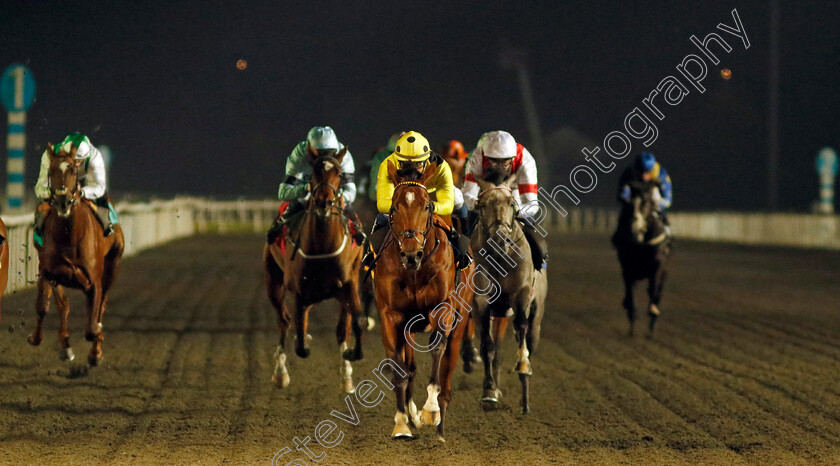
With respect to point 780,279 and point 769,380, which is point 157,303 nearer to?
point 769,380

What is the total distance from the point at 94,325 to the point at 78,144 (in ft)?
5.18

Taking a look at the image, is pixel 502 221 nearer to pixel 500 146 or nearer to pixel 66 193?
pixel 500 146

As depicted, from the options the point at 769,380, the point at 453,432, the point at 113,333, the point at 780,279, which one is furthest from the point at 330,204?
the point at 780,279

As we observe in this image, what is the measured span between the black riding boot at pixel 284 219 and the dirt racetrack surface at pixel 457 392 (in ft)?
4.03

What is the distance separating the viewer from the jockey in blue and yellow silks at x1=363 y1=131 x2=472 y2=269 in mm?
6719

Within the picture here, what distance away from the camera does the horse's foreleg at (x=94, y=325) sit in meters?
9.55

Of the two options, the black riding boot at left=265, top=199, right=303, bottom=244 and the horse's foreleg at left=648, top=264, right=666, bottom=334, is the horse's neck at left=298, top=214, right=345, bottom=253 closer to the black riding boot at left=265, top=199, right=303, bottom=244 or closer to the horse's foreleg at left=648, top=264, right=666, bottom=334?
the black riding boot at left=265, top=199, right=303, bottom=244

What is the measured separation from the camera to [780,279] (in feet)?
67.2

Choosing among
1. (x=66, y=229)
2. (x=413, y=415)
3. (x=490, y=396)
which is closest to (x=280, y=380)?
(x=490, y=396)

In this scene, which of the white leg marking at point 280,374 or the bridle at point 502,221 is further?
the white leg marking at point 280,374

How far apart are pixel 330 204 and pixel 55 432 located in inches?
99.8

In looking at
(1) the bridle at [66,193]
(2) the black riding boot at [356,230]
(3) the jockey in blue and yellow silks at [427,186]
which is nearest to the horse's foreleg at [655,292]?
(2) the black riding boot at [356,230]

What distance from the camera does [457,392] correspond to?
8852 mm

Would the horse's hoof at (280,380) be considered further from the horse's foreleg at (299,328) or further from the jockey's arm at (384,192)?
the jockey's arm at (384,192)
